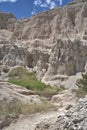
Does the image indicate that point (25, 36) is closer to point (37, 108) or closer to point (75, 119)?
point (37, 108)

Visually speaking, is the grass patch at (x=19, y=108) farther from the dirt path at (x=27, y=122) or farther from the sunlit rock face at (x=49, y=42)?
the sunlit rock face at (x=49, y=42)

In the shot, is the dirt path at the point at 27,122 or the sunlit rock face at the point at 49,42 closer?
the dirt path at the point at 27,122

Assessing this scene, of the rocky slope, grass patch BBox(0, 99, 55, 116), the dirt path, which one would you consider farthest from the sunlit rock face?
the dirt path

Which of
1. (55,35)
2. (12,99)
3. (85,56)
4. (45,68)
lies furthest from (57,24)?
(12,99)

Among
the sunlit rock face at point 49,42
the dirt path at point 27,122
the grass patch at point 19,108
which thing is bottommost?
the dirt path at point 27,122

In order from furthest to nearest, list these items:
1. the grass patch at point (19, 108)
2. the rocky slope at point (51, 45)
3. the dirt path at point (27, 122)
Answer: the rocky slope at point (51, 45) < the grass patch at point (19, 108) < the dirt path at point (27, 122)

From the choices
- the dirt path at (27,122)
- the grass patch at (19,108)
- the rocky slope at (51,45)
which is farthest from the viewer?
the rocky slope at (51,45)

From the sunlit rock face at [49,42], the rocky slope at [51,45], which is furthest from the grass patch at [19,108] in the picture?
the sunlit rock face at [49,42]

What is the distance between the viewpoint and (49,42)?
52969 millimetres

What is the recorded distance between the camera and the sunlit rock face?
1528 inches

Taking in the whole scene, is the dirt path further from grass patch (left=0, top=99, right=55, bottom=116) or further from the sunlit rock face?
the sunlit rock face

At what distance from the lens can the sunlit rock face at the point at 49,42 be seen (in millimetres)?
38812

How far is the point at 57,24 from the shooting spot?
5450cm

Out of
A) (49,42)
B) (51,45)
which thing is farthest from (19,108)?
(49,42)
